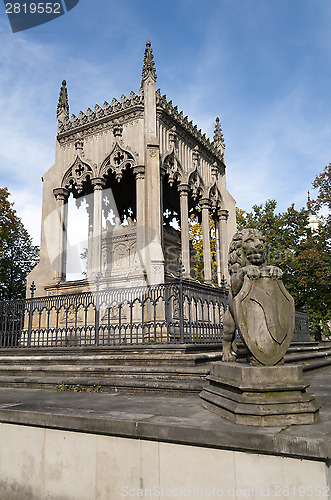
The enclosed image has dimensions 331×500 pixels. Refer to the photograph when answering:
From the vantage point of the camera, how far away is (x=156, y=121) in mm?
12719

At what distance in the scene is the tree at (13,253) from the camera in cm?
2561

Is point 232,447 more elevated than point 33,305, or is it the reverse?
point 33,305

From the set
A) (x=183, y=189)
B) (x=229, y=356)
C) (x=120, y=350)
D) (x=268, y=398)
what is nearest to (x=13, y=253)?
(x=183, y=189)

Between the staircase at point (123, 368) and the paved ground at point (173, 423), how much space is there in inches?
27.0

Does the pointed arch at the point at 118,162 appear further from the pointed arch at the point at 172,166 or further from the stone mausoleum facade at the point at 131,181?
the pointed arch at the point at 172,166

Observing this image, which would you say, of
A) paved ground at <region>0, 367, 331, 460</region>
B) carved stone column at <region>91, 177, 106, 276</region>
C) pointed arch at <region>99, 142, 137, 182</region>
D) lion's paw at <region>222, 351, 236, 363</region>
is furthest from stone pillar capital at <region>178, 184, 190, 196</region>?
lion's paw at <region>222, 351, 236, 363</region>

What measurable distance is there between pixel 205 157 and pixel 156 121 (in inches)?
A: 147

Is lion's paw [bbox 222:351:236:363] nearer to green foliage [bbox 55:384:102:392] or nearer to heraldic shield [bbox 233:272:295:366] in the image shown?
heraldic shield [bbox 233:272:295:366]

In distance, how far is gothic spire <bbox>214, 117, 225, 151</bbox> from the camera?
688 inches

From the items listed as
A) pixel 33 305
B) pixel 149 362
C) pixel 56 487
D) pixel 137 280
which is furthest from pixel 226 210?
pixel 56 487

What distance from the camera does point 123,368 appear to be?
21.4 feet

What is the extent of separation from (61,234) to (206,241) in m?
5.65

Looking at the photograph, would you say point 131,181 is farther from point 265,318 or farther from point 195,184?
point 265,318

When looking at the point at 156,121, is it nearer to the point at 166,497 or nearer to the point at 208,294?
the point at 208,294
